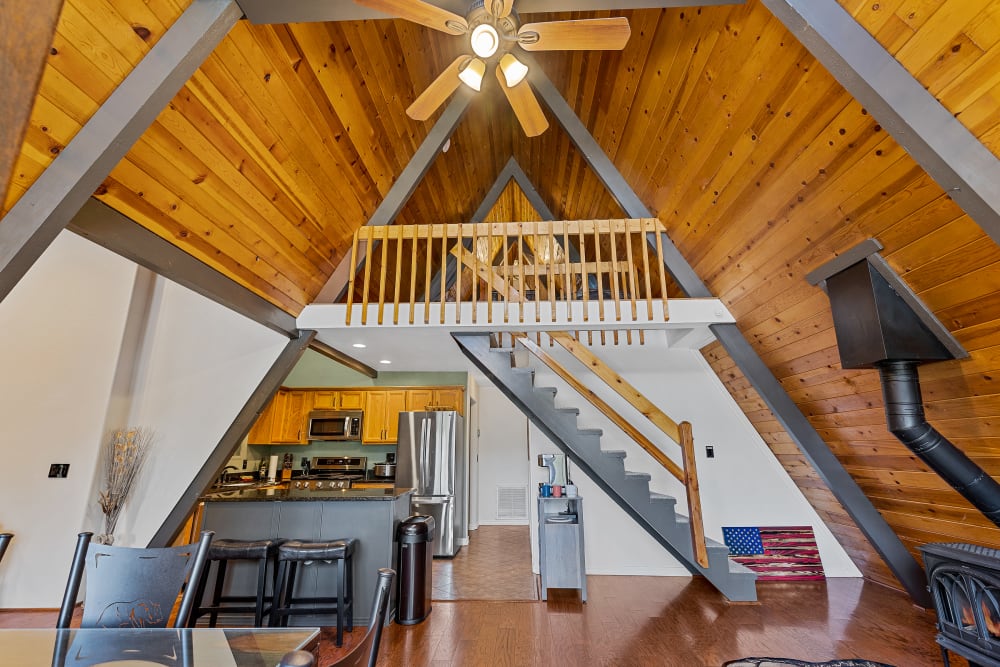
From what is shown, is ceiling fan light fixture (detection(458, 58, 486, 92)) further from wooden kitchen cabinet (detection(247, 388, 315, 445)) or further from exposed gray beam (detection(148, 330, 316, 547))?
wooden kitchen cabinet (detection(247, 388, 315, 445))

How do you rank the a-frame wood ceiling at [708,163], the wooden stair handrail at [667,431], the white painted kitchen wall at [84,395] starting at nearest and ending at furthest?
the a-frame wood ceiling at [708,163] < the white painted kitchen wall at [84,395] < the wooden stair handrail at [667,431]

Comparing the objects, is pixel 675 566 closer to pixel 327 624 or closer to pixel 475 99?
pixel 327 624

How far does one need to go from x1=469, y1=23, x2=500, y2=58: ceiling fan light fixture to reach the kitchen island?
2.99 metres

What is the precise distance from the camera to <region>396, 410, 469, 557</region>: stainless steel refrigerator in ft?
18.2

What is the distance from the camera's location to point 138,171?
2078 millimetres

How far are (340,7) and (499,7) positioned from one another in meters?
0.73

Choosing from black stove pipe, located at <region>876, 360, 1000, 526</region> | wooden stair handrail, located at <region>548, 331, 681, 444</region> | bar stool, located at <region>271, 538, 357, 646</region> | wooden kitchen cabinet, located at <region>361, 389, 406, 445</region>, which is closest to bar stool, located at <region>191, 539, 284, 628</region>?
bar stool, located at <region>271, 538, 357, 646</region>

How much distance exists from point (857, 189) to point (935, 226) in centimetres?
34

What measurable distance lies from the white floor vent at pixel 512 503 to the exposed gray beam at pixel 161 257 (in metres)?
5.44

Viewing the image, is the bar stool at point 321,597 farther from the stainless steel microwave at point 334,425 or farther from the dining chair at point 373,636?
the stainless steel microwave at point 334,425

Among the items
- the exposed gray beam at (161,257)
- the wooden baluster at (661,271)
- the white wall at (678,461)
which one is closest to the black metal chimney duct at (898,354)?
the wooden baluster at (661,271)

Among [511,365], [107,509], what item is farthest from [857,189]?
[107,509]

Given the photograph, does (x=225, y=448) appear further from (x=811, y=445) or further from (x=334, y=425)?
(x=811, y=445)

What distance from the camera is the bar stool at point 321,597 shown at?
300 centimetres
